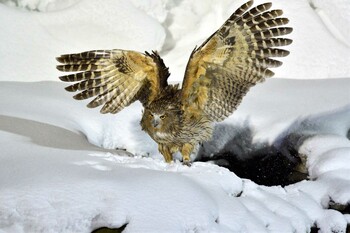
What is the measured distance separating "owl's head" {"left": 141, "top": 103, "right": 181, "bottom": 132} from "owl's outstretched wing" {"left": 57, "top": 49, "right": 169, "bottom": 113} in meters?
0.14

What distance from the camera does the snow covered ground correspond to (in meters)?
2.86

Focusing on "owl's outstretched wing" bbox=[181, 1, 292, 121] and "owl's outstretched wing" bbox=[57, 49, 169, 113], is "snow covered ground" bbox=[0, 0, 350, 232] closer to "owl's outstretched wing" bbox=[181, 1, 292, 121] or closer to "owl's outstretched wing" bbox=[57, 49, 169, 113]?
"owl's outstretched wing" bbox=[57, 49, 169, 113]

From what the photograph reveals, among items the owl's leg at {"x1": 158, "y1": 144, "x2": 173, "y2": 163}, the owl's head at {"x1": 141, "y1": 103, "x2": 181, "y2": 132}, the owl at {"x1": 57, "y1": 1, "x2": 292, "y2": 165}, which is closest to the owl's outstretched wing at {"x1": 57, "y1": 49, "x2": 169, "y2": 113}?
the owl at {"x1": 57, "y1": 1, "x2": 292, "y2": 165}

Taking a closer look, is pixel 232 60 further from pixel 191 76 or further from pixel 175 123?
pixel 175 123

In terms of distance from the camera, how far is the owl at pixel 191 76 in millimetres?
3586

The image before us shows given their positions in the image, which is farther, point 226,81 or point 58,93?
point 58,93

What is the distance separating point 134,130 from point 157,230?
78.8 inches

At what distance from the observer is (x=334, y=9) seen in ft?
20.7

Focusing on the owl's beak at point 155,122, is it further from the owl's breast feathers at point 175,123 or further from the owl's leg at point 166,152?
the owl's leg at point 166,152

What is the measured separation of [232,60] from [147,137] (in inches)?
49.5

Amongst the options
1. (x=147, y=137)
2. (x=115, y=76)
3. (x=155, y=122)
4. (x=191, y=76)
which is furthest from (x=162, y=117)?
(x=147, y=137)

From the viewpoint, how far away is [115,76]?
12.5 ft

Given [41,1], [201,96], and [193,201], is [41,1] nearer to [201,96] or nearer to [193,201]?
[201,96]

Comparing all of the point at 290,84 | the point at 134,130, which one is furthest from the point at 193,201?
the point at 290,84
